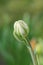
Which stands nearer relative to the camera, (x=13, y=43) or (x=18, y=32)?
(x=18, y=32)

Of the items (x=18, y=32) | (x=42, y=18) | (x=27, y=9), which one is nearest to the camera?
(x=18, y=32)

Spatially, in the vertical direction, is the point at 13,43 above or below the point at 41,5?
below

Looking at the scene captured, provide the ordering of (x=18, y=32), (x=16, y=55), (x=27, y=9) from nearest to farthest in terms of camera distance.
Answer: (x=18, y=32) → (x=16, y=55) → (x=27, y=9)

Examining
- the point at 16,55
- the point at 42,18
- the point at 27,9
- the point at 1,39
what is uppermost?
the point at 27,9

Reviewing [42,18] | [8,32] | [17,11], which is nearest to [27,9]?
[17,11]

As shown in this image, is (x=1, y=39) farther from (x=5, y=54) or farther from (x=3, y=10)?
(x=3, y=10)

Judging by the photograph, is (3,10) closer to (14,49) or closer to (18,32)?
(14,49)

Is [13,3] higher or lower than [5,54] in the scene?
higher

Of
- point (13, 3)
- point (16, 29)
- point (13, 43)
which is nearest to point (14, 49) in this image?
point (13, 43)

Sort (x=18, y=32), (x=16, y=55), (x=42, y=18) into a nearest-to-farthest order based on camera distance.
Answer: (x=18, y=32) → (x=16, y=55) → (x=42, y=18)
